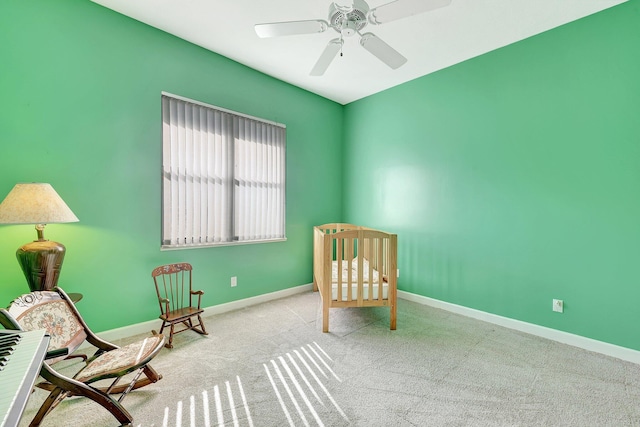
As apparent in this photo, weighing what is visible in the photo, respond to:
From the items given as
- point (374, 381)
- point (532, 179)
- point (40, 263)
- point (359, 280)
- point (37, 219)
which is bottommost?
point (374, 381)

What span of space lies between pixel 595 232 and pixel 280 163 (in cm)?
328

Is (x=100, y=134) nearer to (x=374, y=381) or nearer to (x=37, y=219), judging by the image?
(x=37, y=219)

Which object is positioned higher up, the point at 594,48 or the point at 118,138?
the point at 594,48

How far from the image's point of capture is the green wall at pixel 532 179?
2262 millimetres

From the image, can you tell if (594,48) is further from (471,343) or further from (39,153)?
(39,153)

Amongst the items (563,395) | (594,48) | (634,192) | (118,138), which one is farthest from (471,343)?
(118,138)

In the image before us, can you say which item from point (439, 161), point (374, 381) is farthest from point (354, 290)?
point (439, 161)

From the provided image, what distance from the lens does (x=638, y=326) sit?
2.18 meters

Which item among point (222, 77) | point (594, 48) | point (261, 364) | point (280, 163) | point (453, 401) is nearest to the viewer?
point (453, 401)

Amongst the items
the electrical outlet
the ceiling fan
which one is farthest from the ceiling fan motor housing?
the electrical outlet

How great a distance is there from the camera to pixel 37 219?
5.90ft

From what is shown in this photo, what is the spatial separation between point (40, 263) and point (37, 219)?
319 mm

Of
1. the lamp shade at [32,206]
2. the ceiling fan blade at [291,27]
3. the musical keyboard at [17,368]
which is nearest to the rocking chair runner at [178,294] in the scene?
the lamp shade at [32,206]

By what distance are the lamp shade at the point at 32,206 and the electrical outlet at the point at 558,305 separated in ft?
13.3
